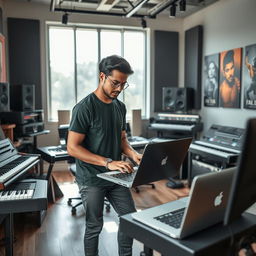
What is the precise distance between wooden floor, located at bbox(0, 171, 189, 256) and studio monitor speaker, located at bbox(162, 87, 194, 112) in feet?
5.48

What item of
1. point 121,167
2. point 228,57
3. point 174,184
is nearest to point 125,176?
point 121,167

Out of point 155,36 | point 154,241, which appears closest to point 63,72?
point 155,36

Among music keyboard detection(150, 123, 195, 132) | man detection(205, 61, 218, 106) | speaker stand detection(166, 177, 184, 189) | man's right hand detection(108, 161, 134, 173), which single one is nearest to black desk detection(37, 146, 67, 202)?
speaker stand detection(166, 177, 184, 189)

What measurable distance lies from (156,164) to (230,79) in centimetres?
350

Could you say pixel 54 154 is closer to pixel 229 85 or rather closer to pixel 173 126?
pixel 173 126

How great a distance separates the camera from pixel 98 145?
6.21 feet

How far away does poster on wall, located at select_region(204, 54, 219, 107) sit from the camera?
4.92m

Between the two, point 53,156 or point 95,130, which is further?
point 53,156

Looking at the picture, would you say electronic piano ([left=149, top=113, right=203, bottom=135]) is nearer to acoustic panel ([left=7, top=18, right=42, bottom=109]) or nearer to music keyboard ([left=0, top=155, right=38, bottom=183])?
acoustic panel ([left=7, top=18, right=42, bottom=109])

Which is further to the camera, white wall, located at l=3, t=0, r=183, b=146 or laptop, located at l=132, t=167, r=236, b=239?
white wall, located at l=3, t=0, r=183, b=146

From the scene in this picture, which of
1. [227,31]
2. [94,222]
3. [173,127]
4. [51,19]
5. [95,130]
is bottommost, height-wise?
[94,222]

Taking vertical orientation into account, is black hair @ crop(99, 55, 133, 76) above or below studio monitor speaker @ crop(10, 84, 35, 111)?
above

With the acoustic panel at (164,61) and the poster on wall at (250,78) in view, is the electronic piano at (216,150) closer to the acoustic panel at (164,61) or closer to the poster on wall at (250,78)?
the poster on wall at (250,78)

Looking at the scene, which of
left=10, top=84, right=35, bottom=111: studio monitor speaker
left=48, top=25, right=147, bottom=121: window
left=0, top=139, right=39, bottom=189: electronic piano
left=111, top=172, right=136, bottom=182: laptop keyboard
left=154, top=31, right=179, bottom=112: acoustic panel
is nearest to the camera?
left=111, top=172, right=136, bottom=182: laptop keyboard
